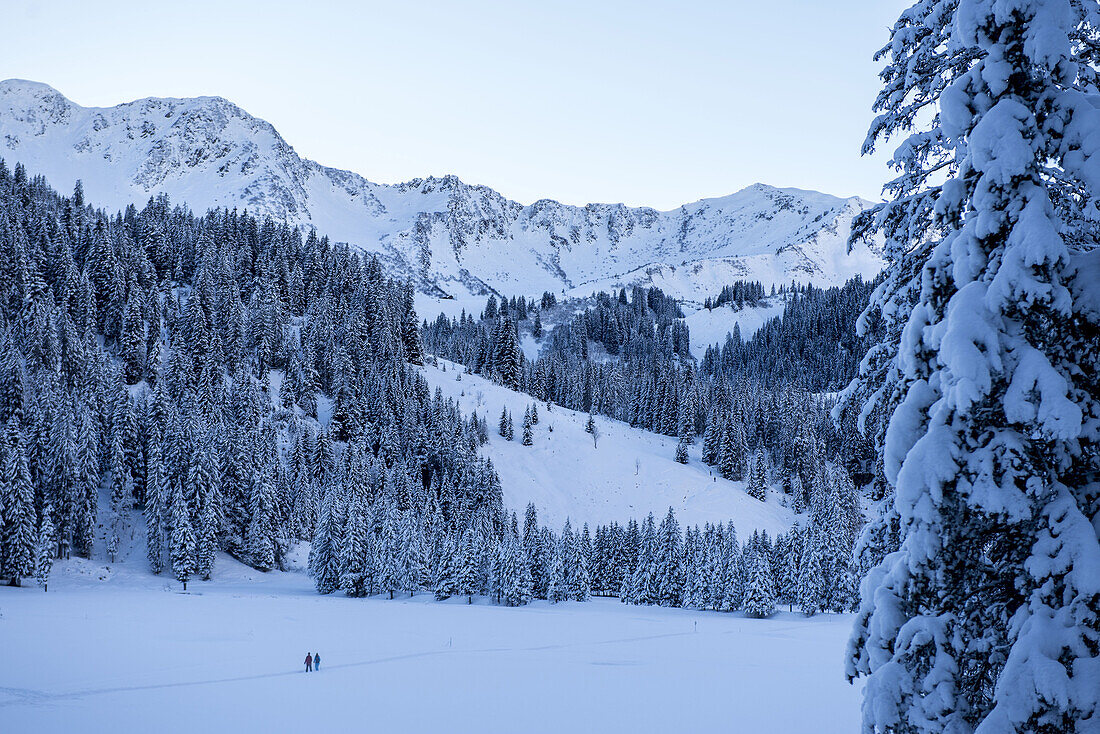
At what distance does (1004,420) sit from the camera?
263 inches

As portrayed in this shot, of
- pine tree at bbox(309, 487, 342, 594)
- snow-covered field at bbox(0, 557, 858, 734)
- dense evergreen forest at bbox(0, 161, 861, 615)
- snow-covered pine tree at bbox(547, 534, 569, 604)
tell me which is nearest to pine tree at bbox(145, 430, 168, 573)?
dense evergreen forest at bbox(0, 161, 861, 615)

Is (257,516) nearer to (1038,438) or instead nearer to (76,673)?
(76,673)

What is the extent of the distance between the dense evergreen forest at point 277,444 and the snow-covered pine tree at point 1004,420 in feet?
218

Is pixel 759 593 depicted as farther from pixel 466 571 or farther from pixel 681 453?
pixel 681 453

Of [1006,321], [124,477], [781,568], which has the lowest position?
[781,568]

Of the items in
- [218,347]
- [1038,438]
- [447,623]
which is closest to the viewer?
[1038,438]

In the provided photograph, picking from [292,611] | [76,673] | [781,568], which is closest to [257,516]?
[292,611]

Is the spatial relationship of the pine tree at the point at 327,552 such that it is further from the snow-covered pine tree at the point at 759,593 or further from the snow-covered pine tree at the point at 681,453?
the snow-covered pine tree at the point at 681,453

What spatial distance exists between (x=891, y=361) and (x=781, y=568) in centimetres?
7793

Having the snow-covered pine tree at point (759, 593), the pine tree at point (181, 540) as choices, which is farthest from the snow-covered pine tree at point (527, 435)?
the pine tree at point (181, 540)

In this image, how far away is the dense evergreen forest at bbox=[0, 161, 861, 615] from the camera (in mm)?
70125

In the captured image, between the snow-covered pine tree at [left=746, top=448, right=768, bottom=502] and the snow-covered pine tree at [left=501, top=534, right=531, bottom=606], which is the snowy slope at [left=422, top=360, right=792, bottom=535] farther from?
the snow-covered pine tree at [left=501, top=534, right=531, bottom=606]

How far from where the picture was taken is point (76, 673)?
2856 cm

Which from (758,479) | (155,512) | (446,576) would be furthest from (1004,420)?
(758,479)
